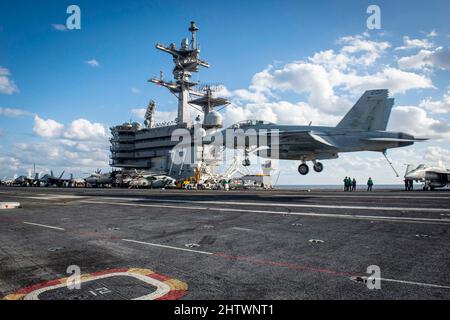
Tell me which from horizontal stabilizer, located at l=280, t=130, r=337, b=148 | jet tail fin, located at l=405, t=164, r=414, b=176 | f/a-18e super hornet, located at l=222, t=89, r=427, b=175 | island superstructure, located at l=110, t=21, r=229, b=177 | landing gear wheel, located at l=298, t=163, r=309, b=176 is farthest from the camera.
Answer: island superstructure, located at l=110, t=21, r=229, b=177

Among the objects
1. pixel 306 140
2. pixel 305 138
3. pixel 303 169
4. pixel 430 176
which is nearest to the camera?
pixel 305 138

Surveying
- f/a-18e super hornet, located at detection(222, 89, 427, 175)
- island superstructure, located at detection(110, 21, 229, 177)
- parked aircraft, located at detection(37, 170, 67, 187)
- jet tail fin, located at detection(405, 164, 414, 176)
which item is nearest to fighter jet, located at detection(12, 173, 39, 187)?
parked aircraft, located at detection(37, 170, 67, 187)

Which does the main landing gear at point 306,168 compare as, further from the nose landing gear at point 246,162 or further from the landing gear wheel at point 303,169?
the nose landing gear at point 246,162

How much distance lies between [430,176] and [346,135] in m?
31.3

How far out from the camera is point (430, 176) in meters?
46.8

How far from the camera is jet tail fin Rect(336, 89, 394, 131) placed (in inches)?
980

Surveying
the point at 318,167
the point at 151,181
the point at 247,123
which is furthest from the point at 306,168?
the point at 151,181

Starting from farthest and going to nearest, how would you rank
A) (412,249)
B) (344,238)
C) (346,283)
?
(344,238) < (412,249) < (346,283)

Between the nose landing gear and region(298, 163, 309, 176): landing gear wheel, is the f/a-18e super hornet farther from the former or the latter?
the nose landing gear

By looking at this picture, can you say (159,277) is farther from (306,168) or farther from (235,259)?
(306,168)
